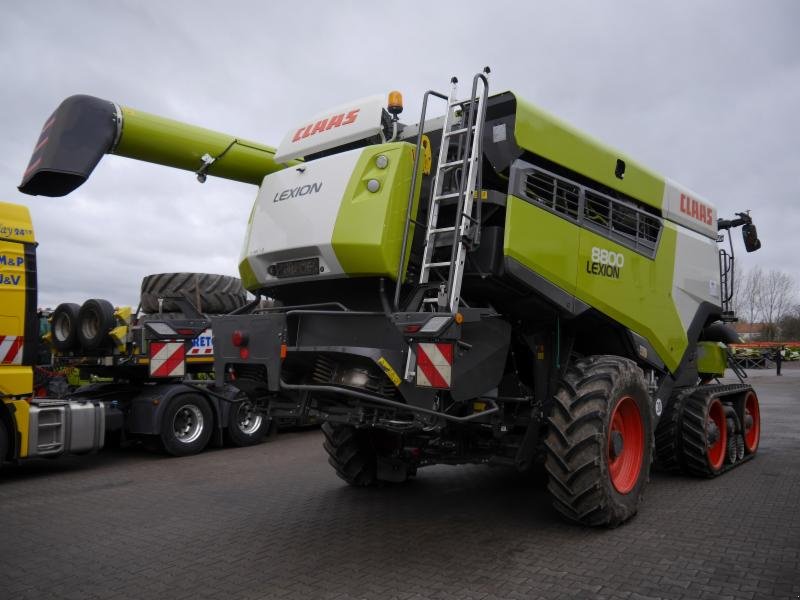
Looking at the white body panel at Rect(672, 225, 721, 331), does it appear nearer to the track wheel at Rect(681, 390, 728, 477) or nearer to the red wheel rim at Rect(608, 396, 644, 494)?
the track wheel at Rect(681, 390, 728, 477)

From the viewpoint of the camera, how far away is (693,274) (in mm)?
7285

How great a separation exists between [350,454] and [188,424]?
4411 mm

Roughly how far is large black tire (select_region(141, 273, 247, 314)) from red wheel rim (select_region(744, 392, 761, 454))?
730 cm

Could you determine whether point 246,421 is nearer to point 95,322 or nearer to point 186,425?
point 186,425

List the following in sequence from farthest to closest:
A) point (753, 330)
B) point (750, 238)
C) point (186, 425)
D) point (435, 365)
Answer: point (753, 330) < point (186, 425) < point (750, 238) < point (435, 365)

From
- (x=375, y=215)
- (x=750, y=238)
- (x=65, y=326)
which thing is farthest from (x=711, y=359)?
(x=65, y=326)

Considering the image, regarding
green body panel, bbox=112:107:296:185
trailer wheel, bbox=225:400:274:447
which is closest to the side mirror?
green body panel, bbox=112:107:296:185

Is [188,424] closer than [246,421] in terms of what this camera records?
Yes

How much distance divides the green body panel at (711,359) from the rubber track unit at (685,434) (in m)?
0.94

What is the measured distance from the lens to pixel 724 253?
829 centimetres

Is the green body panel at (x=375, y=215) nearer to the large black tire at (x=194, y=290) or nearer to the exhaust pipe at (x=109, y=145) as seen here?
the exhaust pipe at (x=109, y=145)

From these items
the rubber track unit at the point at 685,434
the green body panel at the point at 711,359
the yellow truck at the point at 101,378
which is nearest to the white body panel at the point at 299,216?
the yellow truck at the point at 101,378

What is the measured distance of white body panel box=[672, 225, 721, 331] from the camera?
6953 mm

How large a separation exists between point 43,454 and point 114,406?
58.0 inches
